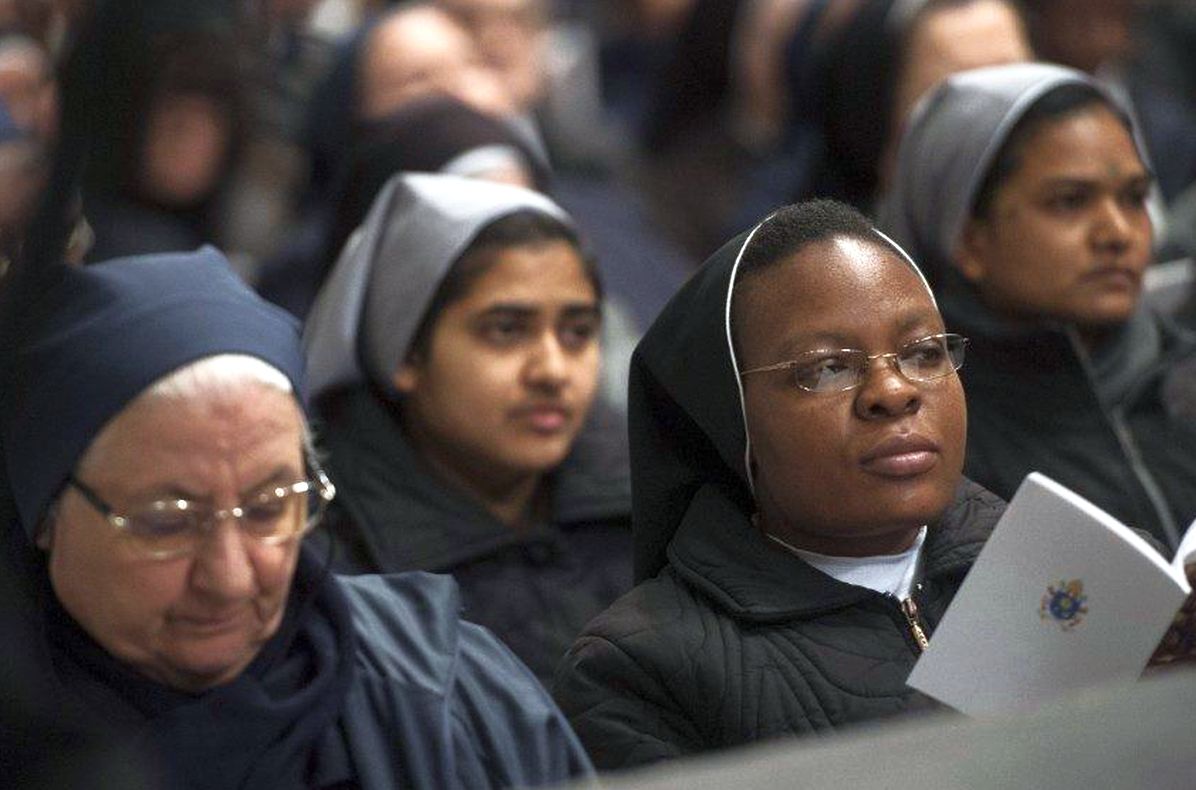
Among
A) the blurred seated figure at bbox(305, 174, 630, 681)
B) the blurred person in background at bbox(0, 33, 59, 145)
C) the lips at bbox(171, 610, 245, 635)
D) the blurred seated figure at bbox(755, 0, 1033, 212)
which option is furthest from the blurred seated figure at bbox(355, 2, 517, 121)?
the lips at bbox(171, 610, 245, 635)

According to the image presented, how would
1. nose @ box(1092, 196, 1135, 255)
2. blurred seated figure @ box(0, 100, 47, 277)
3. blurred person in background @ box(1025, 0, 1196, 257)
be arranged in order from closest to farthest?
blurred seated figure @ box(0, 100, 47, 277) < nose @ box(1092, 196, 1135, 255) < blurred person in background @ box(1025, 0, 1196, 257)

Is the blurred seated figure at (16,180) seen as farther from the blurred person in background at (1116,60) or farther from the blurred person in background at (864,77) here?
the blurred person in background at (1116,60)

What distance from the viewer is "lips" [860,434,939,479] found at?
8.48ft

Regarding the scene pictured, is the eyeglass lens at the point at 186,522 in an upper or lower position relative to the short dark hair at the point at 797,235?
lower

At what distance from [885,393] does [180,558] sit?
2.87ft

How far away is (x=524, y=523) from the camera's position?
3.83 m

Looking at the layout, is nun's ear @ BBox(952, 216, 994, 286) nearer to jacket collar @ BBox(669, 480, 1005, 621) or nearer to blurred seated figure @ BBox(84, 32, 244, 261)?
jacket collar @ BBox(669, 480, 1005, 621)

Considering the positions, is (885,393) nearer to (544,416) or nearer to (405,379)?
(544,416)

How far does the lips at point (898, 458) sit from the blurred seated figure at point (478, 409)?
3.38ft

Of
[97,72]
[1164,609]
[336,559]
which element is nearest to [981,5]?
[336,559]

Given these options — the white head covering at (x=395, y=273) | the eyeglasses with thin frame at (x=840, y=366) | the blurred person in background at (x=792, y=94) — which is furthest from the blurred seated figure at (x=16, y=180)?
the blurred person in background at (x=792, y=94)

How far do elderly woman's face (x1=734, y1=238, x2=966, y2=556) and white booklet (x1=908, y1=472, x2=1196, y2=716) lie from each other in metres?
0.20

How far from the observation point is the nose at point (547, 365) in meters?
3.83

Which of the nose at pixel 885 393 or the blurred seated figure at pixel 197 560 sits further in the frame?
the nose at pixel 885 393
